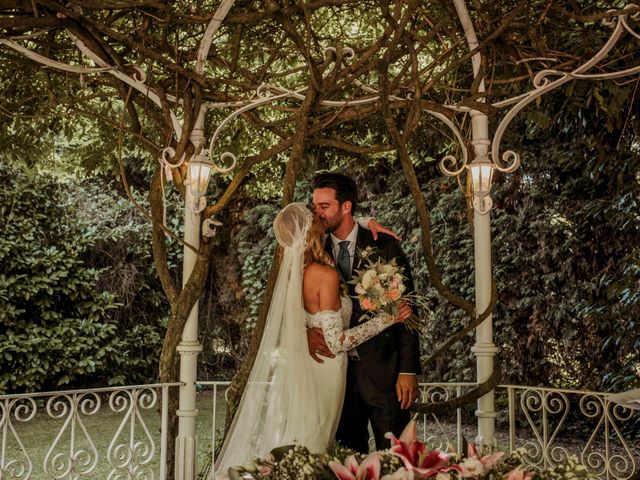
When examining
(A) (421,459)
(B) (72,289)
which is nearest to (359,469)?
(A) (421,459)

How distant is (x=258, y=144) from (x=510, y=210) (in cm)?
260

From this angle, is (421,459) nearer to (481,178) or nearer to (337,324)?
(337,324)

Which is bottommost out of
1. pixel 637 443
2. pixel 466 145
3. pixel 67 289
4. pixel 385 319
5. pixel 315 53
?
pixel 637 443

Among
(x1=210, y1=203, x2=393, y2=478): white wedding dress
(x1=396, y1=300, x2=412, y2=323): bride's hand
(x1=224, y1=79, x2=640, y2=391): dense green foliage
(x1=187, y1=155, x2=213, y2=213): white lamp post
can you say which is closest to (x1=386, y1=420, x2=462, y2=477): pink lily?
(x1=210, y1=203, x2=393, y2=478): white wedding dress

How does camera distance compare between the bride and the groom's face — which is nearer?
the bride

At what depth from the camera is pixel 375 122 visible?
6062 millimetres

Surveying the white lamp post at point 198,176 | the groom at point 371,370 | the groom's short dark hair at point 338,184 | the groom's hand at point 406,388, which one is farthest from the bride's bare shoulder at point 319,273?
the white lamp post at point 198,176

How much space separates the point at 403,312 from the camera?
358 centimetres

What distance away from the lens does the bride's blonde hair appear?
342 centimetres

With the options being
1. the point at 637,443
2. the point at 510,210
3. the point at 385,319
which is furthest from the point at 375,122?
the point at 637,443

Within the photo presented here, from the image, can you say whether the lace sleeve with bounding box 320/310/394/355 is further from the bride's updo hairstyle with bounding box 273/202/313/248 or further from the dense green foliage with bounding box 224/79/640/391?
the dense green foliage with bounding box 224/79/640/391

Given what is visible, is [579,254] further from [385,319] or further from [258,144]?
[385,319]

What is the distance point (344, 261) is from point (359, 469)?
2188mm

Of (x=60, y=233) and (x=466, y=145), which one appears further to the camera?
(x=60, y=233)
